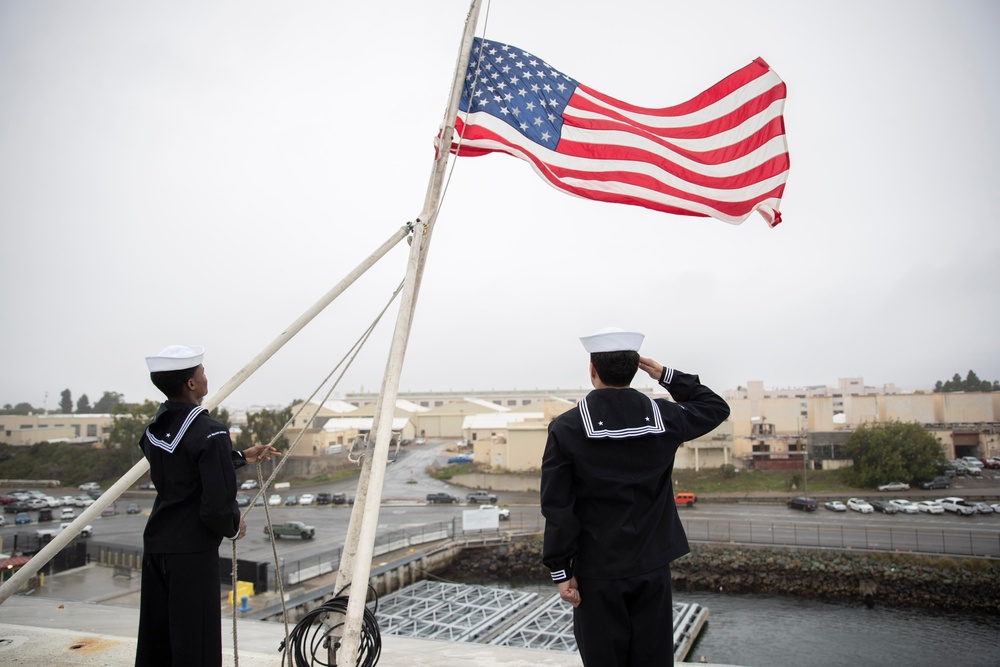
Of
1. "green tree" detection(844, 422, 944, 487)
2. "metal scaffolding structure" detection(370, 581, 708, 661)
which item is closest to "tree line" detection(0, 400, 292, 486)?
"metal scaffolding structure" detection(370, 581, 708, 661)

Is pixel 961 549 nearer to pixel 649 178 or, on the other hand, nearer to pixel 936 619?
pixel 936 619

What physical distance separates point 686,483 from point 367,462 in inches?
1574

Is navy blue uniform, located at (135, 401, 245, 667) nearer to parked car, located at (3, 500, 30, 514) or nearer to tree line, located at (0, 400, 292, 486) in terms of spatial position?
parked car, located at (3, 500, 30, 514)

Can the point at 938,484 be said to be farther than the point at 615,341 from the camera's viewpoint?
Yes

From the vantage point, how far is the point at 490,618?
18.4 meters

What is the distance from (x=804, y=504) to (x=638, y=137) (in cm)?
3463

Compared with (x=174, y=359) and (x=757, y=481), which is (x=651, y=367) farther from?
(x=757, y=481)

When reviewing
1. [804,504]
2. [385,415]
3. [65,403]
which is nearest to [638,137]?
[385,415]

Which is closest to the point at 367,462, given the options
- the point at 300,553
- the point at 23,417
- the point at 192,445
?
the point at 192,445

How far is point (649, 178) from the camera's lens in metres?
4.57

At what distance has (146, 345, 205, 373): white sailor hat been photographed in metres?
2.68

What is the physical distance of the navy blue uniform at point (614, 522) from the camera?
2266mm

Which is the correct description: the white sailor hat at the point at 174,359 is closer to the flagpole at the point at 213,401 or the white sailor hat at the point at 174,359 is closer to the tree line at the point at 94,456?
the flagpole at the point at 213,401

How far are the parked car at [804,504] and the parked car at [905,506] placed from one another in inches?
148
